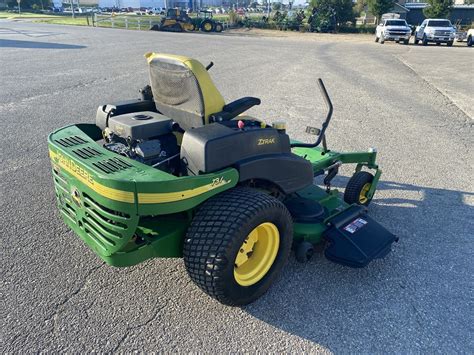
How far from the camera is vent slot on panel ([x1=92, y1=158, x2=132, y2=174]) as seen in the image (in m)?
2.36

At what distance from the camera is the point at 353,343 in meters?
2.39

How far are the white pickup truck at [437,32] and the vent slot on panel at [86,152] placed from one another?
27.5 metres

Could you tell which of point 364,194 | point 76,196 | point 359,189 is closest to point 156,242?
point 76,196

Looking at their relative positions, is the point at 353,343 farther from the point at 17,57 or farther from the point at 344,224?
the point at 17,57

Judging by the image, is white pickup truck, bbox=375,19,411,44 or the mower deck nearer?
the mower deck

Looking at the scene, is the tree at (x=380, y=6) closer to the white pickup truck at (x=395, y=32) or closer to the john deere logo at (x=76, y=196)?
the white pickup truck at (x=395, y=32)

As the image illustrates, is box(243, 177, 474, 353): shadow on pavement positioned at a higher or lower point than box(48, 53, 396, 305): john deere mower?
lower

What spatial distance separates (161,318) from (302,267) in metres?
1.11

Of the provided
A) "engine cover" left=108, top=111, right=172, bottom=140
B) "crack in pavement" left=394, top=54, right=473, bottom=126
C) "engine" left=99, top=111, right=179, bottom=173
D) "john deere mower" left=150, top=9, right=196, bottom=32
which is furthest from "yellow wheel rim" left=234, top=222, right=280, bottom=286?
"john deere mower" left=150, top=9, right=196, bottom=32

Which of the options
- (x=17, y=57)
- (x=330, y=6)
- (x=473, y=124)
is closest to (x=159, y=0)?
(x=330, y=6)

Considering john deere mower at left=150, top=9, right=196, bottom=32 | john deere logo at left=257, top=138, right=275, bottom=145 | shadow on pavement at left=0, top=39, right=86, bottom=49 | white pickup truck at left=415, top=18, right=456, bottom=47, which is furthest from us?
john deere mower at left=150, top=9, right=196, bottom=32

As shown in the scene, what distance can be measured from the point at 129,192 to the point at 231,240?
24.8 inches

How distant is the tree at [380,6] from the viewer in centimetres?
3909

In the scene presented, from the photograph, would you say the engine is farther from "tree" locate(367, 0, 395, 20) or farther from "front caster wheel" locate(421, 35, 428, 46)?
"tree" locate(367, 0, 395, 20)
